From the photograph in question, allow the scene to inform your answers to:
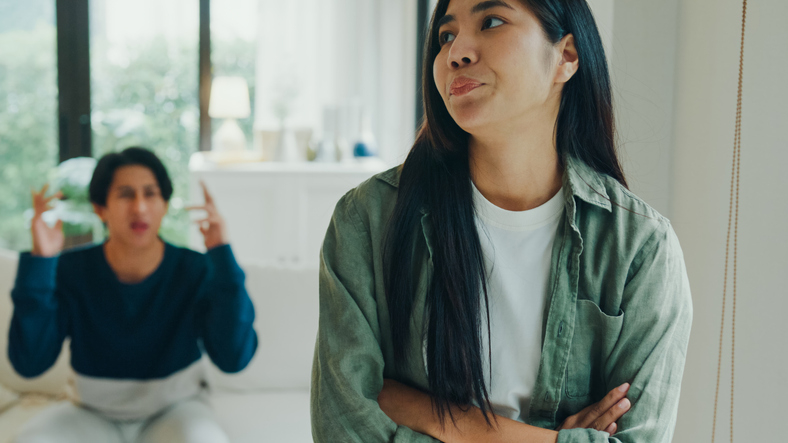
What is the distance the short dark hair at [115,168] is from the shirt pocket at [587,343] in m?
1.32

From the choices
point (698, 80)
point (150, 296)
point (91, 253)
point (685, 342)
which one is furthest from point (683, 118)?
point (91, 253)

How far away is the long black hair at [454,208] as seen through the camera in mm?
1081

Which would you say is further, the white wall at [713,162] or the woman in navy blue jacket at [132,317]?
the woman in navy blue jacket at [132,317]

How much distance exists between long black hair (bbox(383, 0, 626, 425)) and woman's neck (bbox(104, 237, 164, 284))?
996 mm

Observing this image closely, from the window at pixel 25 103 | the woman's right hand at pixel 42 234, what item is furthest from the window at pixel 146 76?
the woman's right hand at pixel 42 234

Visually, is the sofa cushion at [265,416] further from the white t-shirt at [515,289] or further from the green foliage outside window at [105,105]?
the green foliage outside window at [105,105]

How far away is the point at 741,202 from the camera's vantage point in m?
1.35

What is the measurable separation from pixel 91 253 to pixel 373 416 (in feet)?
3.90

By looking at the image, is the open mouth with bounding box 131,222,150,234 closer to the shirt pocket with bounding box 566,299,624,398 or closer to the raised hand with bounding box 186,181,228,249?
the raised hand with bounding box 186,181,228,249

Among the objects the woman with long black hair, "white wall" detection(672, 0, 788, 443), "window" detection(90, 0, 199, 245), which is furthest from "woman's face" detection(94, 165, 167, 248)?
"window" detection(90, 0, 199, 245)

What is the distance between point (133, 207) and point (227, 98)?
2.30 metres

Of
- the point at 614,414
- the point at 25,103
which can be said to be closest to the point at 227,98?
the point at 25,103

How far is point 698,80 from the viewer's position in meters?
1.54

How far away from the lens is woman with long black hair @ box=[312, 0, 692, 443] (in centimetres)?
107
